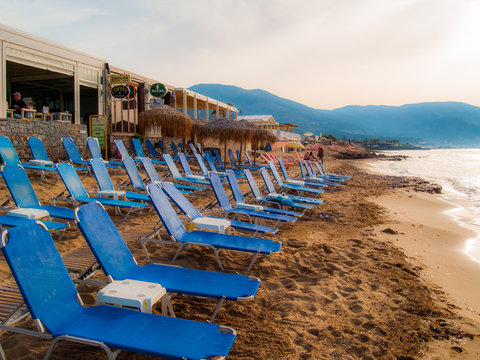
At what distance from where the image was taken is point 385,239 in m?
5.22

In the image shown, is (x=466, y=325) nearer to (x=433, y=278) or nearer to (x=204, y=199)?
(x=433, y=278)

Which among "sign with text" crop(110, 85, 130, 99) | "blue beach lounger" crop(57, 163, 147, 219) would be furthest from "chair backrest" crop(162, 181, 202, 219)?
"sign with text" crop(110, 85, 130, 99)

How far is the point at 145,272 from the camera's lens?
247 centimetres

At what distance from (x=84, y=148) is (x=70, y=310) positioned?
8430 millimetres

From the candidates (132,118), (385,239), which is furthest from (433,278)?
(132,118)

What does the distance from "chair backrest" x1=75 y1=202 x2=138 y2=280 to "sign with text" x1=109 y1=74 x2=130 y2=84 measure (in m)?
10.6

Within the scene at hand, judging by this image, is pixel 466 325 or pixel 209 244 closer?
pixel 466 325

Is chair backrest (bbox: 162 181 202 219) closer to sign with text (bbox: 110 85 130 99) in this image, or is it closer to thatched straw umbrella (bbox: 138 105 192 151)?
thatched straw umbrella (bbox: 138 105 192 151)

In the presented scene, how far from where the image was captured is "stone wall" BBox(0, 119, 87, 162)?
7.86 m

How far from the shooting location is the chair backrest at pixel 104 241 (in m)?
2.30

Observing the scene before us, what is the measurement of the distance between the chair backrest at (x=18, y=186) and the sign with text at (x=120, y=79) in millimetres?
8532

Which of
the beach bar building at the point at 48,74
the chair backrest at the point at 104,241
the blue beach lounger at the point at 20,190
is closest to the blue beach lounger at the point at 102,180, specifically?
the blue beach lounger at the point at 20,190

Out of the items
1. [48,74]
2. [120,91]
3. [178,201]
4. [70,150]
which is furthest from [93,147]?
[48,74]

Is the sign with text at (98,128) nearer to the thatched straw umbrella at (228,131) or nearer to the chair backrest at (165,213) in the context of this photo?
the thatched straw umbrella at (228,131)
